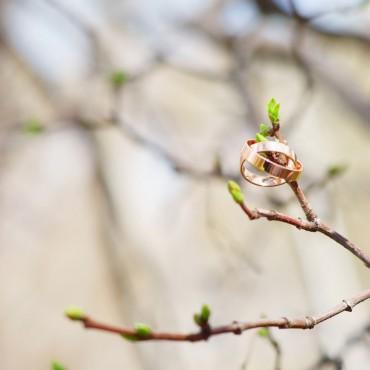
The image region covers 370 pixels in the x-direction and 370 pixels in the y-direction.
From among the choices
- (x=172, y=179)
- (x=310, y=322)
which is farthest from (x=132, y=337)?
(x=172, y=179)

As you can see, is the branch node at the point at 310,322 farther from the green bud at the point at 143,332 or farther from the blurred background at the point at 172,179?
the blurred background at the point at 172,179

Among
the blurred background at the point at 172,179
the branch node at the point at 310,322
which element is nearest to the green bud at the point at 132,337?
the branch node at the point at 310,322

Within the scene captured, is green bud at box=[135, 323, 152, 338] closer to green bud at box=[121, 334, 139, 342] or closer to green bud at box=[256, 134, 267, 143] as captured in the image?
green bud at box=[121, 334, 139, 342]

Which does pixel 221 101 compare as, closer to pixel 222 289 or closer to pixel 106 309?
pixel 222 289

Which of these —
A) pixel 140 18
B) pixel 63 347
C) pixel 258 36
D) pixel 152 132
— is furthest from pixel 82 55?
pixel 63 347

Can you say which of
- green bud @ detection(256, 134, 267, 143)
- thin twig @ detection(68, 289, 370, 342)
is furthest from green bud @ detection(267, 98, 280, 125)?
thin twig @ detection(68, 289, 370, 342)

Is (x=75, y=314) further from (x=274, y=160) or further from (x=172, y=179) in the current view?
(x=172, y=179)
